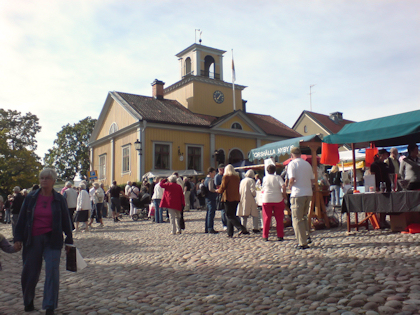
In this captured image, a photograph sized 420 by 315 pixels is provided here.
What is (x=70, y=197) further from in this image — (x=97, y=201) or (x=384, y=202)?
(x=384, y=202)

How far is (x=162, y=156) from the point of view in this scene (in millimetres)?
28953

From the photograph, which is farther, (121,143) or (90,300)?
(121,143)

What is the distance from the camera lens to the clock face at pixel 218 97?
34.7 meters

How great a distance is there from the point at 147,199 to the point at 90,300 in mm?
13353

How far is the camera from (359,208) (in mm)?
8727

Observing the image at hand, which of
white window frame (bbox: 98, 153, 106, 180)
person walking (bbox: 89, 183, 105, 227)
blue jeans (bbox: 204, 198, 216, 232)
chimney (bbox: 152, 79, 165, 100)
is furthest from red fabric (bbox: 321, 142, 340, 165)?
white window frame (bbox: 98, 153, 106, 180)

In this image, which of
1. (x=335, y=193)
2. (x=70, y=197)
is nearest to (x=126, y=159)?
(x=70, y=197)

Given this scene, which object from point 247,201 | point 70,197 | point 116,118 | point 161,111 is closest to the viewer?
point 247,201

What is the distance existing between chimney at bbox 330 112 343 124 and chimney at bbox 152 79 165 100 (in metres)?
28.4

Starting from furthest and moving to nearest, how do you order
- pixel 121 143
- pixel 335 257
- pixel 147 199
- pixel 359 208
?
pixel 121 143 → pixel 147 199 → pixel 359 208 → pixel 335 257

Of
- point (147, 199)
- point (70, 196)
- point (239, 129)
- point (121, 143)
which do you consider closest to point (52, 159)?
point (121, 143)

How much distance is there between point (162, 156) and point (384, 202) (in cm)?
2184

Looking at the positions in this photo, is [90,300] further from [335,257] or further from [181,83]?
[181,83]

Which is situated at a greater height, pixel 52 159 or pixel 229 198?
pixel 52 159
